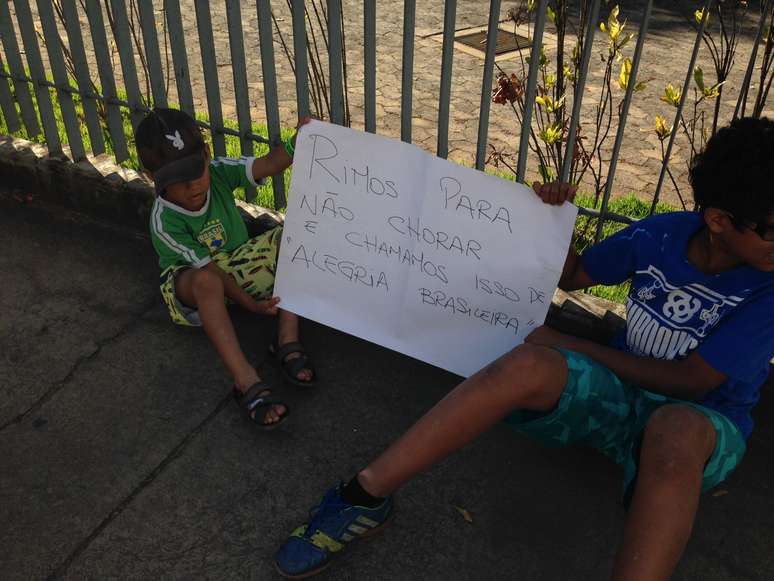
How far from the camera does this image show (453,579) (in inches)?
89.4

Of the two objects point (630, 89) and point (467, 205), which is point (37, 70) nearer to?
point (467, 205)

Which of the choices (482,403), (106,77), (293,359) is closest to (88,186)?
(106,77)

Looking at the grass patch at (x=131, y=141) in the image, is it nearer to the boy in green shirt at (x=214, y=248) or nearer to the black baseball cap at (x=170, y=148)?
the boy in green shirt at (x=214, y=248)

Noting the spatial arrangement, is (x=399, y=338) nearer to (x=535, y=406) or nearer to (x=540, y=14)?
(x=535, y=406)

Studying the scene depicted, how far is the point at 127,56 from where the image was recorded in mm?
3475

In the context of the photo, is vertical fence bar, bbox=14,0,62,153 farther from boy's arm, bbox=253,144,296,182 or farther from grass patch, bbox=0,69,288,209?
boy's arm, bbox=253,144,296,182

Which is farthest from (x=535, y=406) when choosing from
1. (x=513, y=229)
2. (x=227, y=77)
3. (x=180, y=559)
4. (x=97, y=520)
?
(x=227, y=77)

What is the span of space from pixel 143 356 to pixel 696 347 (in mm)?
1914

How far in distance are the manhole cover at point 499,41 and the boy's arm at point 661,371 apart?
15.1ft

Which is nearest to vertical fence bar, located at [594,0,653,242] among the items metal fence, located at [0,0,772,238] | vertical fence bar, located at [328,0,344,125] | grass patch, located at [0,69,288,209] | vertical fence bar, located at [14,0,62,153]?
metal fence, located at [0,0,772,238]

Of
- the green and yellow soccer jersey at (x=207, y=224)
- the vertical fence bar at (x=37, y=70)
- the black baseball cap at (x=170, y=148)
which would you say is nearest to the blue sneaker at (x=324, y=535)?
the green and yellow soccer jersey at (x=207, y=224)

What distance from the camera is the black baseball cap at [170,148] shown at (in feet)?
8.88

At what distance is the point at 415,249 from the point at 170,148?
88 centimetres

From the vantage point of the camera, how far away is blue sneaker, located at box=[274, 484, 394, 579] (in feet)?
7.36
